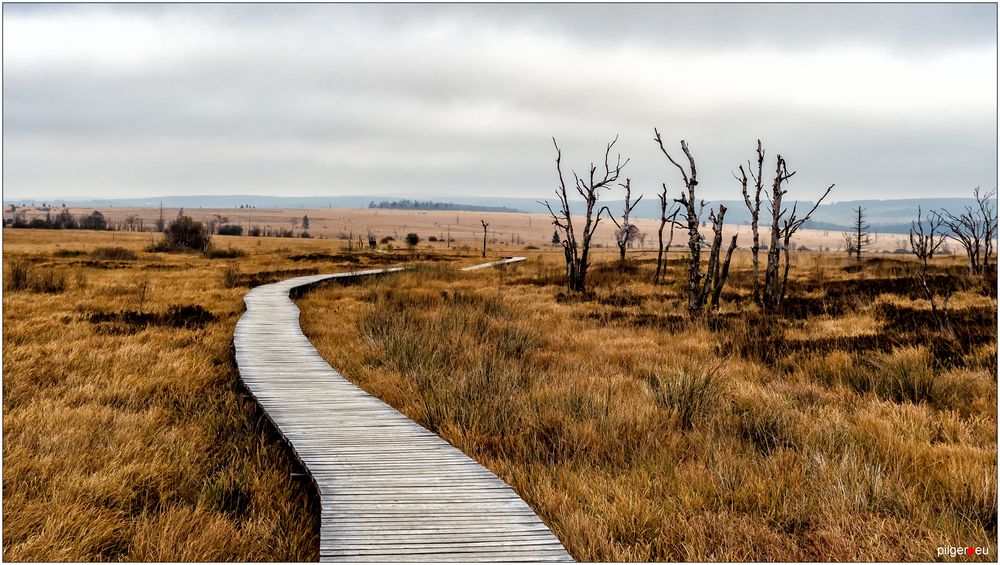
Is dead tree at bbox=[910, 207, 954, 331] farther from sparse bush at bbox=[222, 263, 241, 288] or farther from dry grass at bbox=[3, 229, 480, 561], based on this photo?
sparse bush at bbox=[222, 263, 241, 288]

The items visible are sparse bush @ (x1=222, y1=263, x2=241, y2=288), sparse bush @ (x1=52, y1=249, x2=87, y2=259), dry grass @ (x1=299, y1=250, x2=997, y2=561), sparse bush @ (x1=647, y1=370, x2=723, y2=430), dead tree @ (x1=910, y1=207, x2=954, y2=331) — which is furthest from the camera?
sparse bush @ (x1=52, y1=249, x2=87, y2=259)

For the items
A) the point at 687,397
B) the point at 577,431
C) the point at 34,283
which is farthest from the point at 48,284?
the point at 687,397

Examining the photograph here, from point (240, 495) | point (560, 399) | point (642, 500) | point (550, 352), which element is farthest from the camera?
point (550, 352)

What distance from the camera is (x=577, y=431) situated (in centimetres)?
550

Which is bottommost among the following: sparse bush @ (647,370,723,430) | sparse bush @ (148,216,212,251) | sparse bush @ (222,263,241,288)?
sparse bush @ (647,370,723,430)

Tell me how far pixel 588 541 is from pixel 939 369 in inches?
273

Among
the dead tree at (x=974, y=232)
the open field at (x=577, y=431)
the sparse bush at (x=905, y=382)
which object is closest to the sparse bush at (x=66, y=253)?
the open field at (x=577, y=431)

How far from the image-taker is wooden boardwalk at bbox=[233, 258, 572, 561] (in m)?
3.53

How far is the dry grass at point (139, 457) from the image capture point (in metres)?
3.91

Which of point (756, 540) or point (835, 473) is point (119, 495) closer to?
point (756, 540)

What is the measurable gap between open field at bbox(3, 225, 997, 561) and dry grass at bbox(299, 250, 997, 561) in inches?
1.0

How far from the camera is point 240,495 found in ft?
15.1

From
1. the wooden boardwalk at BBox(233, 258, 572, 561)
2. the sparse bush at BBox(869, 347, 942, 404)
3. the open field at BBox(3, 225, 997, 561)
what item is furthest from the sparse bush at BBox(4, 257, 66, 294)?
the sparse bush at BBox(869, 347, 942, 404)

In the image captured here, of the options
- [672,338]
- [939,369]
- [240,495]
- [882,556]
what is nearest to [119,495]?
[240,495]
